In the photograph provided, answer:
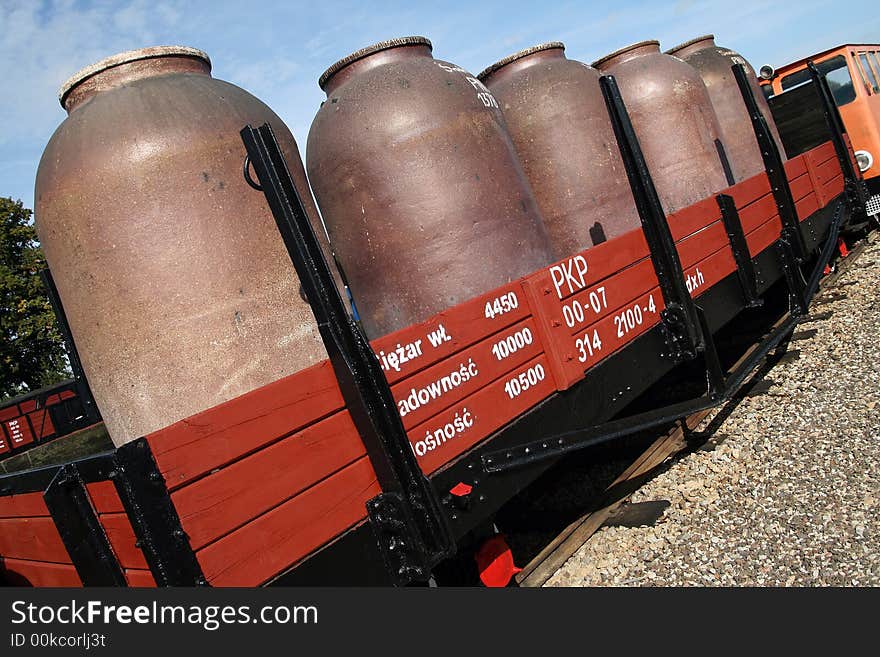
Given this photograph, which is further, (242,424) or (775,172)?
(775,172)

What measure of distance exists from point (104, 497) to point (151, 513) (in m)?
0.24

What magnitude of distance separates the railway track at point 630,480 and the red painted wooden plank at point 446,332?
146 centimetres

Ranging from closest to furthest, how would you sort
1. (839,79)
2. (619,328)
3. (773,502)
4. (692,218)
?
1. (773,502)
2. (619,328)
3. (692,218)
4. (839,79)

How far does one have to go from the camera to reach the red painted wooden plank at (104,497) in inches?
84.7

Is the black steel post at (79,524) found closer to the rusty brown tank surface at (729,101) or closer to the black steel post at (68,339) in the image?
the black steel post at (68,339)

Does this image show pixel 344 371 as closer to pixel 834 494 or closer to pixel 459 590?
pixel 459 590

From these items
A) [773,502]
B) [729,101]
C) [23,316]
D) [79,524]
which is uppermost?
[23,316]

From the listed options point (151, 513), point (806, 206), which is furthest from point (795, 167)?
point (151, 513)

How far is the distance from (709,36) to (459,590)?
10.0 metres

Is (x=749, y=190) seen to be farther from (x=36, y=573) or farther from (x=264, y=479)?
(x=36, y=573)

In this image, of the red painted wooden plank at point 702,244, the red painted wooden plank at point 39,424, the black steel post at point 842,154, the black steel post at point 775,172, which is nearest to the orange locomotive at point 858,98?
the black steel post at point 842,154

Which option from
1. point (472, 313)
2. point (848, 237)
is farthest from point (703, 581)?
point (848, 237)

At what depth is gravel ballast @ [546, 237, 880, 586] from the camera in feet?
11.0

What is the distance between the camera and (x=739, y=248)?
18.5 feet
